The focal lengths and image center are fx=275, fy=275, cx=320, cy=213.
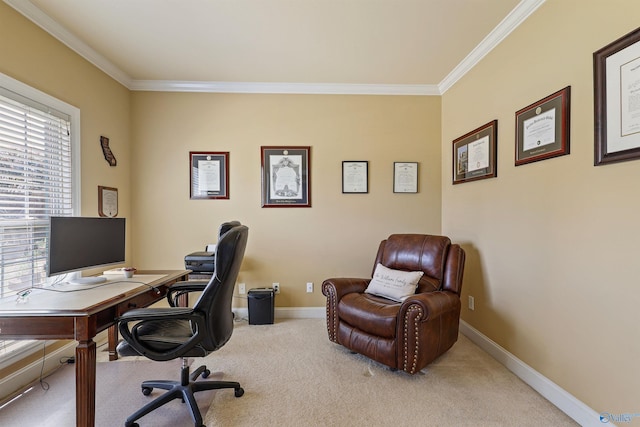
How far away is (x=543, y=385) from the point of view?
1830 millimetres

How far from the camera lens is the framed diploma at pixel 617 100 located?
4.36ft

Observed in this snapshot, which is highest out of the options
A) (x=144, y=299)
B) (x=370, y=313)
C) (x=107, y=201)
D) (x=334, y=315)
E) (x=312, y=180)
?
(x=312, y=180)

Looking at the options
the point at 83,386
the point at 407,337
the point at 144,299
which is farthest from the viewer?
Result: the point at 407,337

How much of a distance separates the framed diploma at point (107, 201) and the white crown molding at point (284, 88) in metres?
1.23

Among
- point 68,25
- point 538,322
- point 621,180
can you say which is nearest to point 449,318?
point 538,322

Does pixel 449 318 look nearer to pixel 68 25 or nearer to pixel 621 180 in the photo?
pixel 621 180

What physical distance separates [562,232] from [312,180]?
226 centimetres

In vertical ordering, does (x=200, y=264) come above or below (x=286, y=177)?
below

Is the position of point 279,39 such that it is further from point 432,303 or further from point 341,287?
point 432,303

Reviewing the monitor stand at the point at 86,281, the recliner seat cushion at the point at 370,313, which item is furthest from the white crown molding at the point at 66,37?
the recliner seat cushion at the point at 370,313

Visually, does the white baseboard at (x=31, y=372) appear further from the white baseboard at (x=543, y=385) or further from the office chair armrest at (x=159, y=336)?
the white baseboard at (x=543, y=385)

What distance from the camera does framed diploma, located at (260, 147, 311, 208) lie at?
10.5 ft

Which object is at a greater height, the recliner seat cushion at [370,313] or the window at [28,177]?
the window at [28,177]

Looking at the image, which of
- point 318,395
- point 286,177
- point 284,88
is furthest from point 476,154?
point 318,395
